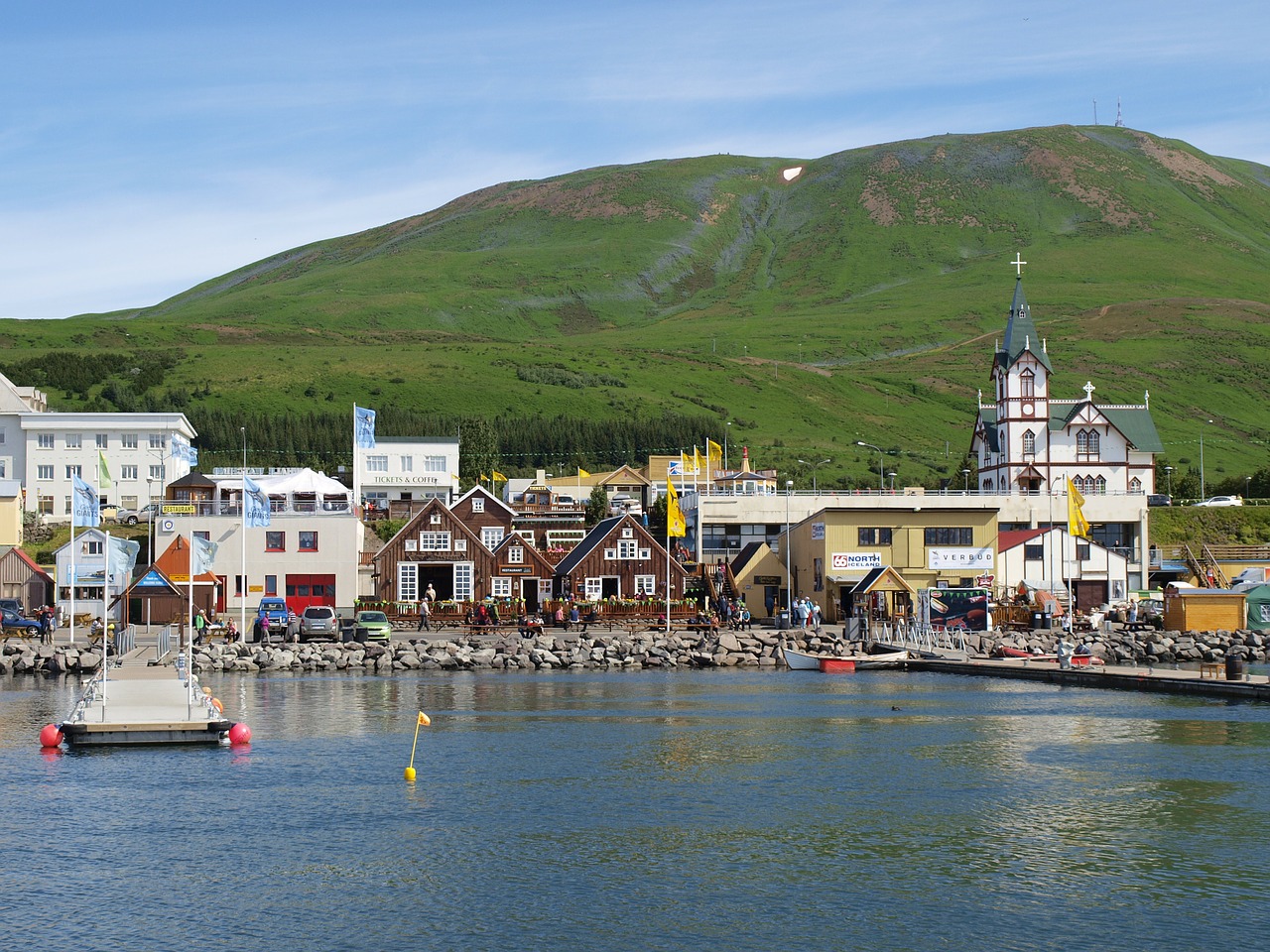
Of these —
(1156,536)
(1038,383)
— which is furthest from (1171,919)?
(1038,383)

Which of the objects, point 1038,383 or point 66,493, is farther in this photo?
point 1038,383

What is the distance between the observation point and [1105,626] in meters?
80.2

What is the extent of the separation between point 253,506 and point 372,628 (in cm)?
852

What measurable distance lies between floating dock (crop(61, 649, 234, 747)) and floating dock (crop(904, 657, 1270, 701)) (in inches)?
1376

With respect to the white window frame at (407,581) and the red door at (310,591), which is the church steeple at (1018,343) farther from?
the red door at (310,591)

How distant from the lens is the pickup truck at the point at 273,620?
71062 millimetres

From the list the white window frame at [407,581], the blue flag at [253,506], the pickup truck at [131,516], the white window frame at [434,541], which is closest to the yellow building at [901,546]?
the white window frame at [434,541]

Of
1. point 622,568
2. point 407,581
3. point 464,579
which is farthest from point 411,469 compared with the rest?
point 622,568

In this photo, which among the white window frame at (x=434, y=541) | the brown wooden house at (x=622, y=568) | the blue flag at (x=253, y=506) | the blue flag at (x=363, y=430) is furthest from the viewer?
the blue flag at (x=363, y=430)

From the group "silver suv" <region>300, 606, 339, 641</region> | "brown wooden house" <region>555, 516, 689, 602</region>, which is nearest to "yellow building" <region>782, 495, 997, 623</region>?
"brown wooden house" <region>555, 516, 689, 602</region>

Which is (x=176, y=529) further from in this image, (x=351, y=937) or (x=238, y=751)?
(x=351, y=937)

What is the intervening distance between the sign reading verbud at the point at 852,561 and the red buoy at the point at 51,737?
164 feet

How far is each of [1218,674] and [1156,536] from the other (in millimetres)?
61970

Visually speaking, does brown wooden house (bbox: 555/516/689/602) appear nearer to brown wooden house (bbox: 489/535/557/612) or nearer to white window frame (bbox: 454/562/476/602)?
brown wooden house (bbox: 489/535/557/612)
